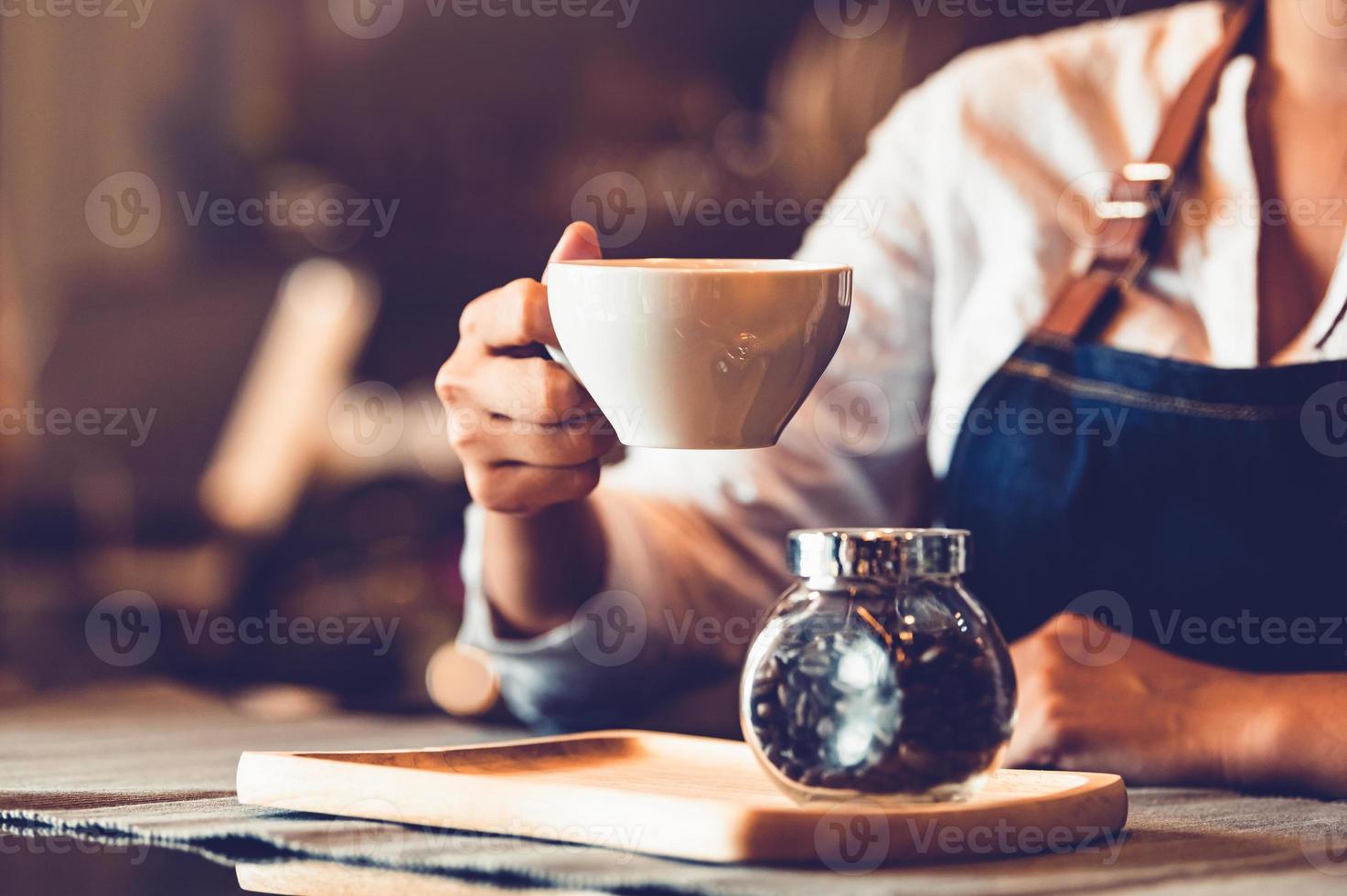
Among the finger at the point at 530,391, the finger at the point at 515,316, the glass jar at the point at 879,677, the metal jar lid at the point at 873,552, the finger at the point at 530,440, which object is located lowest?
the glass jar at the point at 879,677

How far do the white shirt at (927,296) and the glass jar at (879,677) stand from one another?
2.07ft

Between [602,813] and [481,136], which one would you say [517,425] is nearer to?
[602,813]

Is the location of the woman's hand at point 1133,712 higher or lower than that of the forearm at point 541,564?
lower

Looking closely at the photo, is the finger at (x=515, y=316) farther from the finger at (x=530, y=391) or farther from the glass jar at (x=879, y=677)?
the glass jar at (x=879, y=677)

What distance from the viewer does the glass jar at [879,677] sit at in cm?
69

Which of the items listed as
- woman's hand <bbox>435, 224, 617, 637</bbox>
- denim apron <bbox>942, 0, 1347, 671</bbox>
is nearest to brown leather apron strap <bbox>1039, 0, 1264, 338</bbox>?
denim apron <bbox>942, 0, 1347, 671</bbox>

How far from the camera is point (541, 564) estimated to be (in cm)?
123

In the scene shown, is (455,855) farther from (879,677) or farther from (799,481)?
(799,481)

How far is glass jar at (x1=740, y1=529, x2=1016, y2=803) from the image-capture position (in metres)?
0.69

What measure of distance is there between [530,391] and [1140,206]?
698mm

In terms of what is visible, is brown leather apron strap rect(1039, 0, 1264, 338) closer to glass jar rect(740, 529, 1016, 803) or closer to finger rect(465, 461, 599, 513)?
finger rect(465, 461, 599, 513)

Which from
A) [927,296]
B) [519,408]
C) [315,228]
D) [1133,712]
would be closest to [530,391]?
[519,408]

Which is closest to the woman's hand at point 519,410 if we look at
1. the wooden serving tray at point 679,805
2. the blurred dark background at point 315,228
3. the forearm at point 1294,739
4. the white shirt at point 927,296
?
the wooden serving tray at point 679,805

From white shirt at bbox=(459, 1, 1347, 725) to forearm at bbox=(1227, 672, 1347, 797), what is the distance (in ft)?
1.33
